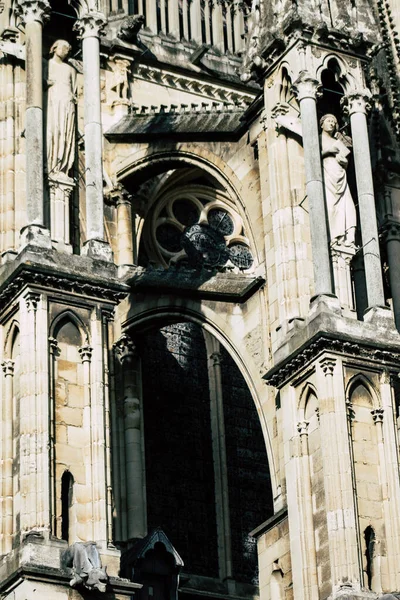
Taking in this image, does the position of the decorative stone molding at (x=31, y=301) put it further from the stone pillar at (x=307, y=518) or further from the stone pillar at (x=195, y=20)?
the stone pillar at (x=195, y=20)

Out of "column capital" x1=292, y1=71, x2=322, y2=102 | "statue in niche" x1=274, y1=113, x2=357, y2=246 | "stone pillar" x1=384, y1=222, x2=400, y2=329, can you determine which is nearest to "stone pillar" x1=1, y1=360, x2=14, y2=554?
"statue in niche" x1=274, y1=113, x2=357, y2=246

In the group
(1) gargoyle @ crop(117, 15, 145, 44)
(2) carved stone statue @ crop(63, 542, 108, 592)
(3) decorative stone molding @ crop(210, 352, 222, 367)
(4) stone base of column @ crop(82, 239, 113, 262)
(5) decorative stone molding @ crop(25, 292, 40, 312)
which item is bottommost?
(2) carved stone statue @ crop(63, 542, 108, 592)

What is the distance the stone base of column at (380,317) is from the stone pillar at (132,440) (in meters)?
4.03

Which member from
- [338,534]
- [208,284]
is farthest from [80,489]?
[208,284]

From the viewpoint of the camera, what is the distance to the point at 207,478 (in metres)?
30.6

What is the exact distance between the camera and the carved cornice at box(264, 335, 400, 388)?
84.7ft

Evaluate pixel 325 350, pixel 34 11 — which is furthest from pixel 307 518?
pixel 34 11

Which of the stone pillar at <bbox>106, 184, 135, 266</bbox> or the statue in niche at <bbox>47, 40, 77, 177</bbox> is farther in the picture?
the stone pillar at <bbox>106, 184, 135, 266</bbox>

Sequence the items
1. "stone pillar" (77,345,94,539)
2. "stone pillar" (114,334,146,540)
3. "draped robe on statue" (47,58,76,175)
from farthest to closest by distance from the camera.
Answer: "stone pillar" (114,334,146,540), "draped robe on statue" (47,58,76,175), "stone pillar" (77,345,94,539)

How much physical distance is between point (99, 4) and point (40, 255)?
12.3 feet

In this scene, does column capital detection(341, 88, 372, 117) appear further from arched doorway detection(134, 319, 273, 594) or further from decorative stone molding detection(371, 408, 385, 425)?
decorative stone molding detection(371, 408, 385, 425)

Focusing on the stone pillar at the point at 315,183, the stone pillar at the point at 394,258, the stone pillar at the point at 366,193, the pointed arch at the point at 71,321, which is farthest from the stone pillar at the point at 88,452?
the stone pillar at the point at 394,258

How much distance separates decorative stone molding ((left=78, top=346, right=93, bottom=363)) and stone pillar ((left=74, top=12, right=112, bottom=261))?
1140 millimetres

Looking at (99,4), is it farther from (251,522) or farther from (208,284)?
(251,522)
